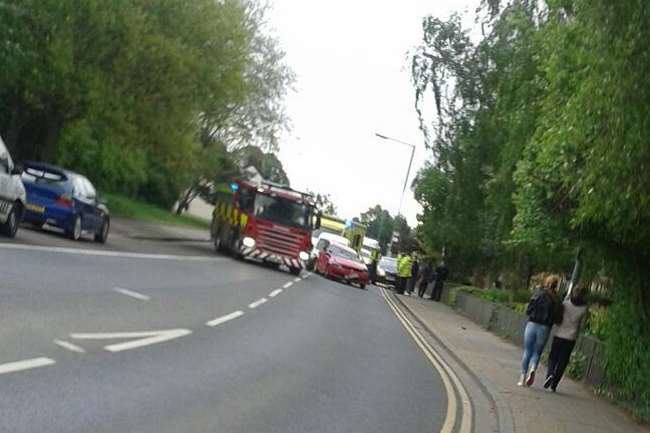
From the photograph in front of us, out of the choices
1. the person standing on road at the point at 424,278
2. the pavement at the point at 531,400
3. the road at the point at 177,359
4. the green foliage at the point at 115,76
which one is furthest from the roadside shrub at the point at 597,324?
the person standing on road at the point at 424,278

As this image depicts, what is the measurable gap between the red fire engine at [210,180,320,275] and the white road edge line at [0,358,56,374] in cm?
2743

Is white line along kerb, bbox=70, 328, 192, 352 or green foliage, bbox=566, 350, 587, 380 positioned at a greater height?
green foliage, bbox=566, 350, 587, 380

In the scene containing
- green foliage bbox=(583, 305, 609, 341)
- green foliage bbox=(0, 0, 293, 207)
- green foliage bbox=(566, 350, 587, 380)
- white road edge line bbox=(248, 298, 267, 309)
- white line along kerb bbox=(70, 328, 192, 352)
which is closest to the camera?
white line along kerb bbox=(70, 328, 192, 352)

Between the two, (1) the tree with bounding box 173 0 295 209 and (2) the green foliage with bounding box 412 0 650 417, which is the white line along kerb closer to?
(2) the green foliage with bounding box 412 0 650 417

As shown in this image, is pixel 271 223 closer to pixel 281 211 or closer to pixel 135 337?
pixel 281 211

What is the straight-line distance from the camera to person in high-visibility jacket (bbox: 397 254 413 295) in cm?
4788

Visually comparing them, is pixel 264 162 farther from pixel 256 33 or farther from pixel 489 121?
pixel 489 121

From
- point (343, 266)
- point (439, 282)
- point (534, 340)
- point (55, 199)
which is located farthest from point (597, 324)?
point (439, 282)

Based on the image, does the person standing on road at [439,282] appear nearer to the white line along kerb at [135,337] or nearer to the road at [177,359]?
the road at [177,359]

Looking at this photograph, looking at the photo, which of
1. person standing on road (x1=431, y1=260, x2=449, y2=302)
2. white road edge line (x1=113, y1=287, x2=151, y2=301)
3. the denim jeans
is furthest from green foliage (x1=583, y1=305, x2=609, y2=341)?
person standing on road (x1=431, y1=260, x2=449, y2=302)

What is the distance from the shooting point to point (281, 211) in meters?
37.3

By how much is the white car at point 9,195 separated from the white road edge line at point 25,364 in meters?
10.6

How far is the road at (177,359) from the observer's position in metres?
8.09

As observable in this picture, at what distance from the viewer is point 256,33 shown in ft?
169
